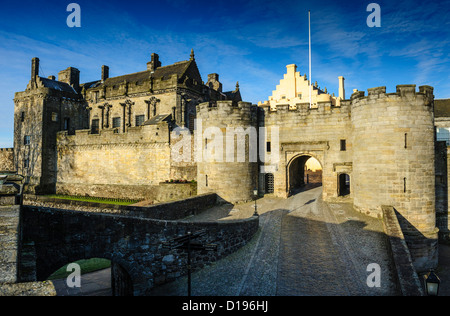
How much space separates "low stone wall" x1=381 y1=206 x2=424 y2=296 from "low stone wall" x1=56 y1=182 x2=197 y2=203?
14537mm

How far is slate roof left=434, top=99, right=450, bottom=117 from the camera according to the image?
31.2 m

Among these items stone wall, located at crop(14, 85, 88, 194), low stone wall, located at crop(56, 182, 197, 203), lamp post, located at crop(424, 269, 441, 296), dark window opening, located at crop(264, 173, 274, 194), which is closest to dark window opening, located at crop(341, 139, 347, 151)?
dark window opening, located at crop(264, 173, 274, 194)

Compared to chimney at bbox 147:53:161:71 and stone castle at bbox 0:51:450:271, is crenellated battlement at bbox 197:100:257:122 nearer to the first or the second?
stone castle at bbox 0:51:450:271

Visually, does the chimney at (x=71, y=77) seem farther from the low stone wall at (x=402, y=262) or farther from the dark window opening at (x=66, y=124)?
the low stone wall at (x=402, y=262)

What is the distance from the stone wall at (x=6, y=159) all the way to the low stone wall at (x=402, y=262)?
150 feet

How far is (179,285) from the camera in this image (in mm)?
10469

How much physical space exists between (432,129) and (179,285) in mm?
16520

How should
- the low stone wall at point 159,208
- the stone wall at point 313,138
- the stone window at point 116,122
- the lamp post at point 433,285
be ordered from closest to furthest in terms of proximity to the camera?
the lamp post at point 433,285
the low stone wall at point 159,208
the stone wall at point 313,138
the stone window at point 116,122

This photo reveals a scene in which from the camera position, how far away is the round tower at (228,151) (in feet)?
69.8

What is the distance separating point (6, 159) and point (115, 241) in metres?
40.3

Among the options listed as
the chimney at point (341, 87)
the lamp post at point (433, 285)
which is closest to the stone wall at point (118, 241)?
the lamp post at point (433, 285)

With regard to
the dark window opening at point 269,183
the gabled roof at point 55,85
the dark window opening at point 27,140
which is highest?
the gabled roof at point 55,85

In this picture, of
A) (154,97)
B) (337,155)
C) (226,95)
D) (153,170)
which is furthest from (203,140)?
(226,95)

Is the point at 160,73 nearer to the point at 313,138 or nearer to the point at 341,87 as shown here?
the point at 313,138
